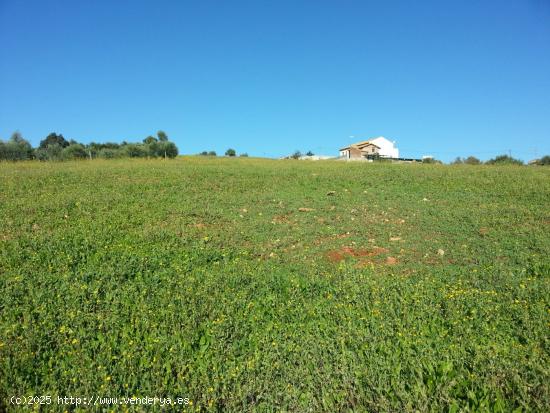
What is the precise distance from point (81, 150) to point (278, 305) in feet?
109

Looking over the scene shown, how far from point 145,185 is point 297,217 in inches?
230

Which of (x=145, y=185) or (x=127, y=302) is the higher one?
(x=145, y=185)

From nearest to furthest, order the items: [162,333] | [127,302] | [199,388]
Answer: [199,388], [162,333], [127,302]

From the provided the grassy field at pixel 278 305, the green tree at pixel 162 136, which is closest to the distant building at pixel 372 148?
the green tree at pixel 162 136

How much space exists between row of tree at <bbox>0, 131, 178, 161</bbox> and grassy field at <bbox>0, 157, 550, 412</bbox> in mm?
A: 22075

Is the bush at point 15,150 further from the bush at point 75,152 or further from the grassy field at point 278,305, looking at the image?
the grassy field at point 278,305

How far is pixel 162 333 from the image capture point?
3.84 metres

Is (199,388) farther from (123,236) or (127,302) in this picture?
(123,236)

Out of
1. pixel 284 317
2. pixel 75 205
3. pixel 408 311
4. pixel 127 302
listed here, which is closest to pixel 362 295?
pixel 408 311

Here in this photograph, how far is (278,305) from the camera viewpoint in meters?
4.48

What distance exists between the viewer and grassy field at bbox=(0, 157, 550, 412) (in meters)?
3.03

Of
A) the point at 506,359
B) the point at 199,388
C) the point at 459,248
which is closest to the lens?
the point at 199,388

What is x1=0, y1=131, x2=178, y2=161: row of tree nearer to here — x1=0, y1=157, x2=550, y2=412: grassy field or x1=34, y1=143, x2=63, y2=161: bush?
x1=34, y1=143, x2=63, y2=161: bush

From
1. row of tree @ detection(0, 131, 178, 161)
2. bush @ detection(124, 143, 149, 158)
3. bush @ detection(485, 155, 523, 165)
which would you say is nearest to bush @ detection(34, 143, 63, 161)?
row of tree @ detection(0, 131, 178, 161)
